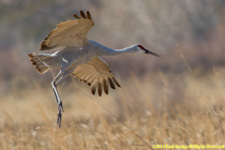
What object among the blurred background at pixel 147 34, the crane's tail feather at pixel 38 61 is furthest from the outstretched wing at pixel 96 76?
the blurred background at pixel 147 34

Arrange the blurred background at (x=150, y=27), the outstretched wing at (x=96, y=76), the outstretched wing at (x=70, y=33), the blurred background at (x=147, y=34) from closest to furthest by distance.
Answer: the outstretched wing at (x=70, y=33) → the outstretched wing at (x=96, y=76) → the blurred background at (x=147, y=34) → the blurred background at (x=150, y=27)

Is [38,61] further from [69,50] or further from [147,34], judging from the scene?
[147,34]

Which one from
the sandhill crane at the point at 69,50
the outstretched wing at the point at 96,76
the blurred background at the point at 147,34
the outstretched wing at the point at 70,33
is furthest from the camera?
the blurred background at the point at 147,34

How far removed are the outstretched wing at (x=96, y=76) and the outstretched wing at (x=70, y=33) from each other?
70 centimetres

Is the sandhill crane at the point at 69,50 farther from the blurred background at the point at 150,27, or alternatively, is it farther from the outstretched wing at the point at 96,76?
the blurred background at the point at 150,27

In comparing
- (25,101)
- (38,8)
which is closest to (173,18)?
(38,8)

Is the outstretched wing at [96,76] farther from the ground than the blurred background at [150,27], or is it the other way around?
the outstretched wing at [96,76]

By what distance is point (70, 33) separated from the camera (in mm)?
4898

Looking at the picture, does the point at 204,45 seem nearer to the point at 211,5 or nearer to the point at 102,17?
the point at 211,5

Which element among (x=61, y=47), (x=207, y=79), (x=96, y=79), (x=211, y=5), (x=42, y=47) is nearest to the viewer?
(x=42, y=47)

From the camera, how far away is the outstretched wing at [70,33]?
4.69 meters

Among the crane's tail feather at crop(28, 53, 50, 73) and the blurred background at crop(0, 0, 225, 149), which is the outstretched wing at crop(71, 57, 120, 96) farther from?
the blurred background at crop(0, 0, 225, 149)

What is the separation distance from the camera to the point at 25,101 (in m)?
15.6

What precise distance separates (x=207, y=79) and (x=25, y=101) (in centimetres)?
615
